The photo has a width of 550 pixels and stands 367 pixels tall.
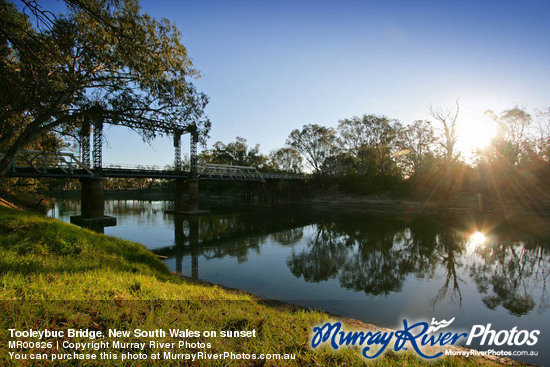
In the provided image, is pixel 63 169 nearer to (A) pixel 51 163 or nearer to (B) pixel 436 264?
(A) pixel 51 163

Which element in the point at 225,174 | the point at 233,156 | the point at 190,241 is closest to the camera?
the point at 190,241

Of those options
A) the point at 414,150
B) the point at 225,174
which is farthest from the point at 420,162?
the point at 225,174

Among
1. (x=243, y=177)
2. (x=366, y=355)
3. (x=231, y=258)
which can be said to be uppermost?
(x=243, y=177)

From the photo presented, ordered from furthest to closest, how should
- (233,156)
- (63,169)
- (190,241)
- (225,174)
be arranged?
(233,156)
(225,174)
(63,169)
(190,241)

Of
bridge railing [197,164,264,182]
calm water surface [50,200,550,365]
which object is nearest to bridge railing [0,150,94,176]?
calm water surface [50,200,550,365]

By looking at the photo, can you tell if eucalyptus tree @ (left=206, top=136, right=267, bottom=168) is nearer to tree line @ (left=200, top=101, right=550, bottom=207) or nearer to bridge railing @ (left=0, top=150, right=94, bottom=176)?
tree line @ (left=200, top=101, right=550, bottom=207)

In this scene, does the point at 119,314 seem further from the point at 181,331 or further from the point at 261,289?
the point at 261,289

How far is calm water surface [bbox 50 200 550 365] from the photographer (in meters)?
7.27

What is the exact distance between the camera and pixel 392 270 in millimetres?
11156

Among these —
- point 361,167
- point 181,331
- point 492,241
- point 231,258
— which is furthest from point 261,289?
point 361,167

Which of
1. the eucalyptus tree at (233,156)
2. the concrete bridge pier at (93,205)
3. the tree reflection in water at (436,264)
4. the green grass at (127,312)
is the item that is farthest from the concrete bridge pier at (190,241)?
the eucalyptus tree at (233,156)

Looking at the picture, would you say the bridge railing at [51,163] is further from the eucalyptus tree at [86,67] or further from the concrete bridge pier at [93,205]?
the eucalyptus tree at [86,67]

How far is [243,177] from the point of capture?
4628 cm

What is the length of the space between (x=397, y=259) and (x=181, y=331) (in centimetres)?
1154
